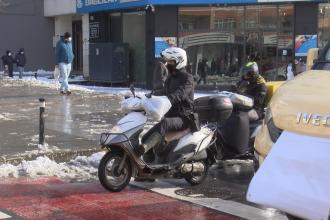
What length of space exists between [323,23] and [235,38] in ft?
11.3

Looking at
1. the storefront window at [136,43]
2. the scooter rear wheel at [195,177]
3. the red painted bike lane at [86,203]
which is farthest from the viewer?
the storefront window at [136,43]

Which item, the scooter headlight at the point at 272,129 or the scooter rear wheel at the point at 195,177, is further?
the scooter rear wheel at the point at 195,177

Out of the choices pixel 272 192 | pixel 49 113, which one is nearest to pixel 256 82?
pixel 272 192

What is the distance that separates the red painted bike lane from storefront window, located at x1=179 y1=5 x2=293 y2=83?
16038 millimetres

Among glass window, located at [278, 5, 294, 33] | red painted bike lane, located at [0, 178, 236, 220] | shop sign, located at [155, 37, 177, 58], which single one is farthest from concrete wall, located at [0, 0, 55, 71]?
red painted bike lane, located at [0, 178, 236, 220]

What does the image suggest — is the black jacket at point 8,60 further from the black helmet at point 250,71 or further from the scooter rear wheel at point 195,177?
the scooter rear wheel at point 195,177

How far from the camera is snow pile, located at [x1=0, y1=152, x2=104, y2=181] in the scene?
820 cm

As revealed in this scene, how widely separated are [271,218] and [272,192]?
191 centimetres

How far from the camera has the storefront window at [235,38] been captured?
75.0 feet

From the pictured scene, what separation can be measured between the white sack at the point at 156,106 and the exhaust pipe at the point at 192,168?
751 mm

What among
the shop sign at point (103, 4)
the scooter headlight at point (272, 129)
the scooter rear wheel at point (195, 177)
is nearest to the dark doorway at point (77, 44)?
the shop sign at point (103, 4)

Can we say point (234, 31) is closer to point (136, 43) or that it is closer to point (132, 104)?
point (136, 43)

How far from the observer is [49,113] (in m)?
14.5

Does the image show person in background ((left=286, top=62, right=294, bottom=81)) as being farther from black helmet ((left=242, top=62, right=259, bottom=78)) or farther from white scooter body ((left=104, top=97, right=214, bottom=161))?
white scooter body ((left=104, top=97, right=214, bottom=161))
